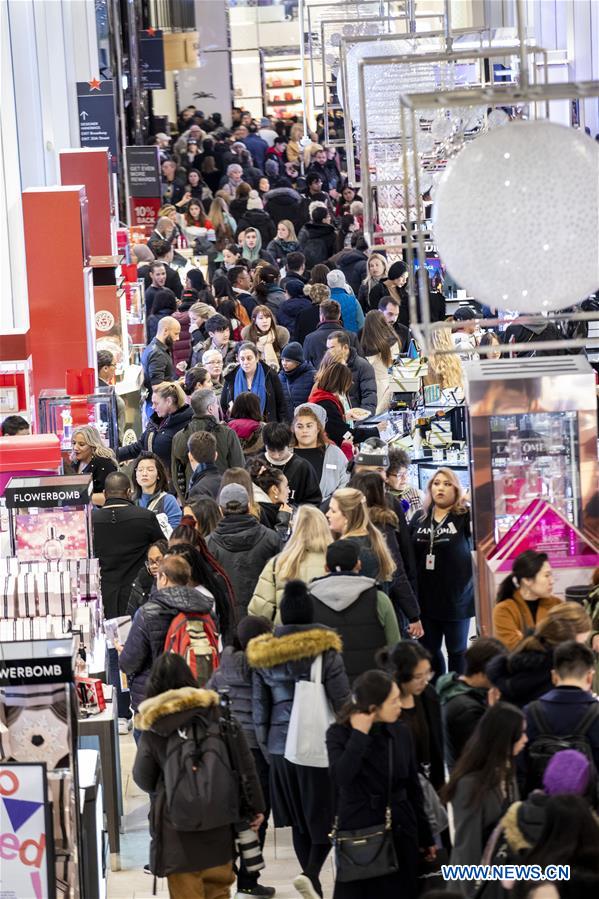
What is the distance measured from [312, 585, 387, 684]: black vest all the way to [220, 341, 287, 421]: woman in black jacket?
13.6ft

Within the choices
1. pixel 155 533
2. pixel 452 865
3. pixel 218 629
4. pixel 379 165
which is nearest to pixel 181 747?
pixel 452 865

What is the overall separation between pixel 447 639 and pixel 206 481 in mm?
1409

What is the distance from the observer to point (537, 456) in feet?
22.7

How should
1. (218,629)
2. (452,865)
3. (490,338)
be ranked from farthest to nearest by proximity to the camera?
(490,338)
(218,629)
(452,865)

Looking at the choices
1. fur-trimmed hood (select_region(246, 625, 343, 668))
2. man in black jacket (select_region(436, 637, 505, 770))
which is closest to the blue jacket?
fur-trimmed hood (select_region(246, 625, 343, 668))

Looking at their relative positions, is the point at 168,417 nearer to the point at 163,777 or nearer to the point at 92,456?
the point at 92,456

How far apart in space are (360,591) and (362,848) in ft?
3.63

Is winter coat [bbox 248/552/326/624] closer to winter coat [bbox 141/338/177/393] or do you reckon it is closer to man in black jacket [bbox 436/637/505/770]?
man in black jacket [bbox 436/637/505/770]

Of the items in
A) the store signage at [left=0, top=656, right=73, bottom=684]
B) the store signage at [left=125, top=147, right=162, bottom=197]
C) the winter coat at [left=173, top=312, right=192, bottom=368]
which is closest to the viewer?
the store signage at [left=0, top=656, right=73, bottom=684]

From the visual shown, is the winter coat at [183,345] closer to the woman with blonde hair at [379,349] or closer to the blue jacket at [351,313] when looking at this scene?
the blue jacket at [351,313]

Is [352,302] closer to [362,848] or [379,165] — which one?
[379,165]

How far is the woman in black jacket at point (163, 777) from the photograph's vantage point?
15.2ft

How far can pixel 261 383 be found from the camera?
9.59m

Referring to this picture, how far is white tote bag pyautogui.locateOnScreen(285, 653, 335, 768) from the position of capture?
5098 millimetres
